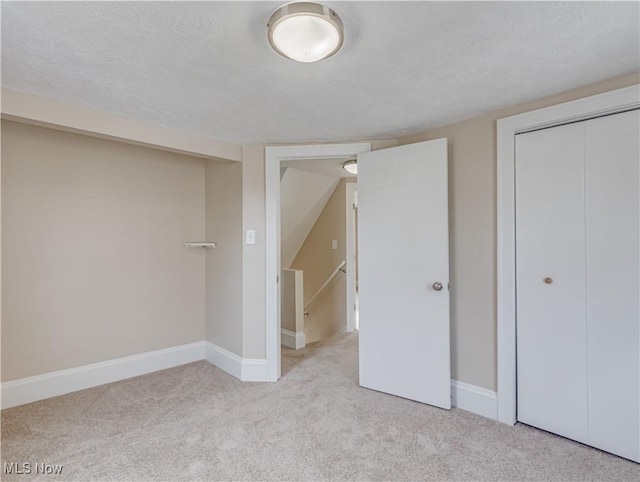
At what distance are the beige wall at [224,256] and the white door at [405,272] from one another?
1.08 metres

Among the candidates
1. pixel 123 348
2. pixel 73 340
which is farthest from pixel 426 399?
pixel 73 340

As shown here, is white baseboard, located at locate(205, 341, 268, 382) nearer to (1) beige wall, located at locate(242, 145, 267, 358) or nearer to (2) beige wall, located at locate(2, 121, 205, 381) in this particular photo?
(1) beige wall, located at locate(242, 145, 267, 358)

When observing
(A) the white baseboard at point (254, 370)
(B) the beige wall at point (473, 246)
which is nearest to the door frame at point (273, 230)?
(A) the white baseboard at point (254, 370)

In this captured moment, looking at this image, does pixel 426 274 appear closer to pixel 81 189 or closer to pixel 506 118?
pixel 506 118

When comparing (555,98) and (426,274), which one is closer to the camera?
(555,98)

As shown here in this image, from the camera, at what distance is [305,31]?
1270 millimetres

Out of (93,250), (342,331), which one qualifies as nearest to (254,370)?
(93,250)

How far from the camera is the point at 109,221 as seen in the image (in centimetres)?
282

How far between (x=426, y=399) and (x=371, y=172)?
173 cm

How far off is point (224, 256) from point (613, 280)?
279cm

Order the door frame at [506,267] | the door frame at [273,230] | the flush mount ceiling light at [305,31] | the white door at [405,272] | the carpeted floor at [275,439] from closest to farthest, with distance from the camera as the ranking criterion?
the flush mount ceiling light at [305,31] < the carpeted floor at [275,439] < the door frame at [506,267] < the white door at [405,272] < the door frame at [273,230]

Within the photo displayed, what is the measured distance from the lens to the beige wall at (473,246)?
88.3 inches

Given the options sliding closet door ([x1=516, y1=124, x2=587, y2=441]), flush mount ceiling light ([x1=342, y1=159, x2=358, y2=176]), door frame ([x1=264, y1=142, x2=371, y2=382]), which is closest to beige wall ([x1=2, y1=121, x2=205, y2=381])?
door frame ([x1=264, y1=142, x2=371, y2=382])

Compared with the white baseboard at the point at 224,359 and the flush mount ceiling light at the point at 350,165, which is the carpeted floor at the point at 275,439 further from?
the flush mount ceiling light at the point at 350,165
